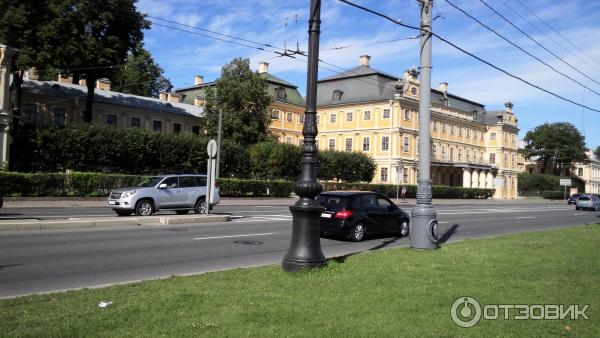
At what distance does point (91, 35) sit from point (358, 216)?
116 ft

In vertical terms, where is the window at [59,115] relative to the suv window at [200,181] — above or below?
above

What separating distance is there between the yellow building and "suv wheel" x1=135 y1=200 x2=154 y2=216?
1879 inches

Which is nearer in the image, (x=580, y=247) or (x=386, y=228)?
(x=580, y=247)

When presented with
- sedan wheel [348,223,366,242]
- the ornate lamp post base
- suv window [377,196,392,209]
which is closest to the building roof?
suv window [377,196,392,209]

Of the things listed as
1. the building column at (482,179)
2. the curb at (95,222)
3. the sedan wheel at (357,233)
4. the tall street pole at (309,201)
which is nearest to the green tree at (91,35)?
the curb at (95,222)

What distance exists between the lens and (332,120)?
79750 mm

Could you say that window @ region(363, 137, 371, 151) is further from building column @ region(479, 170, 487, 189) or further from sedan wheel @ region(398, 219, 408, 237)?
sedan wheel @ region(398, 219, 408, 237)

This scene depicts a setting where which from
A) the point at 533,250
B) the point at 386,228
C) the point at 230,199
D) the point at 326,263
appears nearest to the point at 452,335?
the point at 326,263

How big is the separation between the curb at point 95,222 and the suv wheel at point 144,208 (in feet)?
9.49

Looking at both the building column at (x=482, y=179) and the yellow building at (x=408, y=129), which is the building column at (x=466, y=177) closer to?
the yellow building at (x=408, y=129)

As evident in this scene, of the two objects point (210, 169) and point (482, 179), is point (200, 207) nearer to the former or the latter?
point (210, 169)

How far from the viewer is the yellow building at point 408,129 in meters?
72.2

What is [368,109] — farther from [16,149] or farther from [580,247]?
[580,247]

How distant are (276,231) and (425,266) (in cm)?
807
